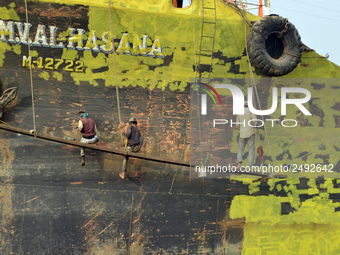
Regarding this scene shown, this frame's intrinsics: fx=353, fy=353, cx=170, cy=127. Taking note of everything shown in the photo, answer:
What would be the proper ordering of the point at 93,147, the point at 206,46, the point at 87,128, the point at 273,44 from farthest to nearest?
the point at 273,44 → the point at 206,46 → the point at 87,128 → the point at 93,147

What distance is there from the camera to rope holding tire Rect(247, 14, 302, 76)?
6.84 meters

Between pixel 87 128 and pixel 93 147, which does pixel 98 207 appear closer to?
pixel 93 147

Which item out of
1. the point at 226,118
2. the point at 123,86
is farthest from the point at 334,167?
the point at 123,86

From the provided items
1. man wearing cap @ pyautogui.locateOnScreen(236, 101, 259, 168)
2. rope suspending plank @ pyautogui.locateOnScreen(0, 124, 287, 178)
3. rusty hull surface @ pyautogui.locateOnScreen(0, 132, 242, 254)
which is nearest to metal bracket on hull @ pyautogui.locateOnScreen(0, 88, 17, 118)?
rope suspending plank @ pyautogui.locateOnScreen(0, 124, 287, 178)

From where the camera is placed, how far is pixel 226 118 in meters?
6.96

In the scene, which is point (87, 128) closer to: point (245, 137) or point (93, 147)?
point (93, 147)

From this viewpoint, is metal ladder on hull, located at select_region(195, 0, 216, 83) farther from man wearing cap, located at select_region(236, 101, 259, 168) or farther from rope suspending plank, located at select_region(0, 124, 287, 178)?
rope suspending plank, located at select_region(0, 124, 287, 178)

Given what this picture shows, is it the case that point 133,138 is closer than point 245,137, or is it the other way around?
point 133,138

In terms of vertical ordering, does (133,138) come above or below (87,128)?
below

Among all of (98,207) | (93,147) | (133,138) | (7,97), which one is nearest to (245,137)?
(133,138)

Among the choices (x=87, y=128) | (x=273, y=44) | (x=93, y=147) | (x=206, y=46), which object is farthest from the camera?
(x=273, y=44)

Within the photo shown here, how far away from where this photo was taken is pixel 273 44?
287 inches

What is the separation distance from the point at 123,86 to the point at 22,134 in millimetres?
1970

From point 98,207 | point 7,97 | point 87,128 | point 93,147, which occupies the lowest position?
point 98,207
